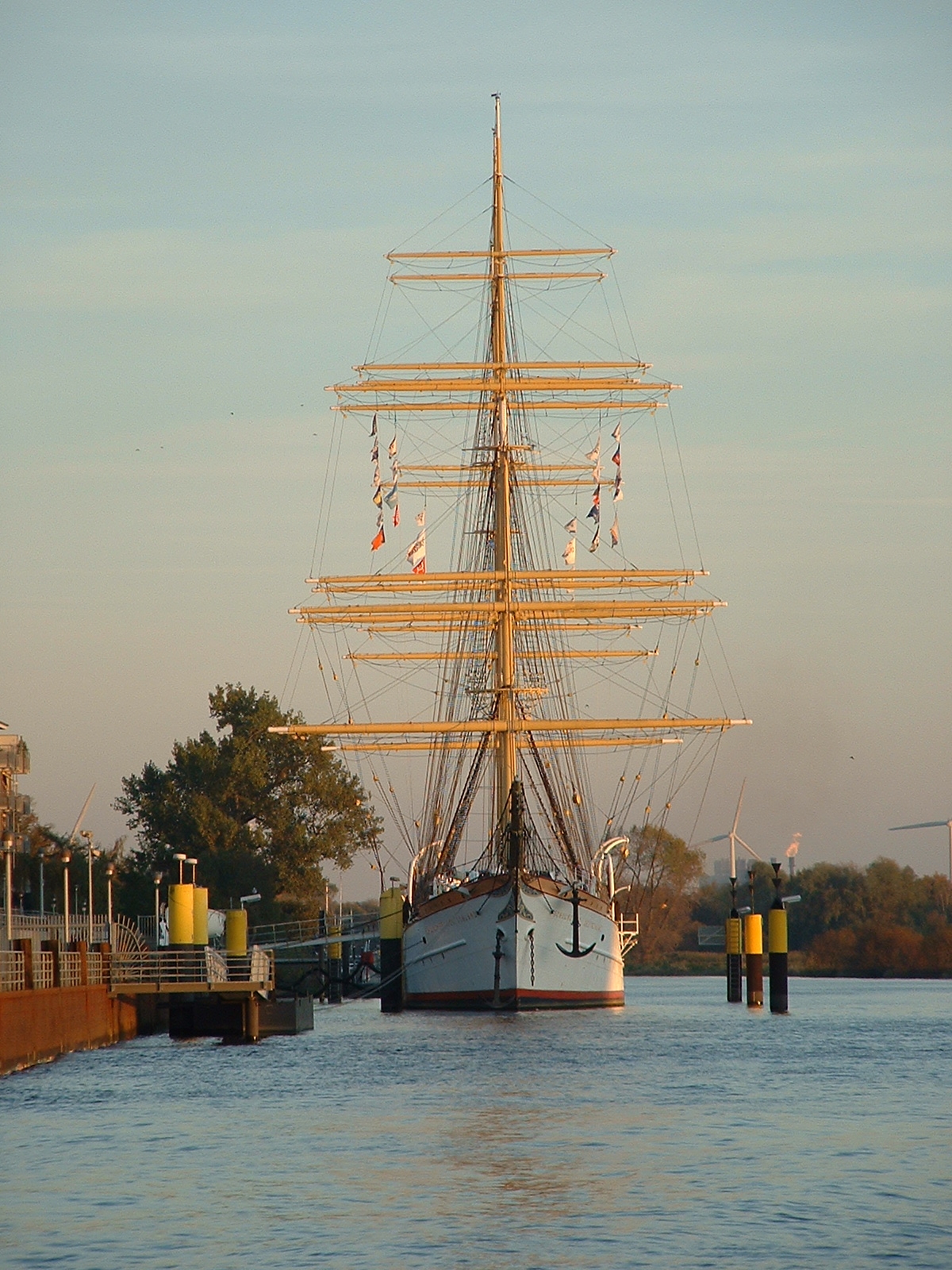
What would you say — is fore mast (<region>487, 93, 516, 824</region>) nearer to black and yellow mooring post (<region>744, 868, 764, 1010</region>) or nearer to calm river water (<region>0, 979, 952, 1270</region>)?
black and yellow mooring post (<region>744, 868, 764, 1010</region>)

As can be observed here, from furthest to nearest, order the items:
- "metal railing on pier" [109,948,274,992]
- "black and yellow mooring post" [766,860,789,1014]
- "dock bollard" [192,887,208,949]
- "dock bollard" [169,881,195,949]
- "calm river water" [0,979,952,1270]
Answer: "black and yellow mooring post" [766,860,789,1014] → "dock bollard" [192,887,208,949] → "dock bollard" [169,881,195,949] → "metal railing on pier" [109,948,274,992] → "calm river water" [0,979,952,1270]

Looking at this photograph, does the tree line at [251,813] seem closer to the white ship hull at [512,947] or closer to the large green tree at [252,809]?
the large green tree at [252,809]

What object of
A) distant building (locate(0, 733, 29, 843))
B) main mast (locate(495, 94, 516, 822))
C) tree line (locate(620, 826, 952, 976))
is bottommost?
tree line (locate(620, 826, 952, 976))

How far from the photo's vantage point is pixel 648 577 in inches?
2707

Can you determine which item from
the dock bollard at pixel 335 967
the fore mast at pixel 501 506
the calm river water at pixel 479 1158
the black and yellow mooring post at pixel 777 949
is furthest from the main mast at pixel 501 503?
the calm river water at pixel 479 1158

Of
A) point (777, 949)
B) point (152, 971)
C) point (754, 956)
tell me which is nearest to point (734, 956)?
point (754, 956)

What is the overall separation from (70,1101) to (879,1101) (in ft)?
43.0

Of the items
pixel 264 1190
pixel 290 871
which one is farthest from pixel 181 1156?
pixel 290 871

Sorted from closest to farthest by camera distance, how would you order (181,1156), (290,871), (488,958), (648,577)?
(181,1156) < (488,958) < (648,577) < (290,871)

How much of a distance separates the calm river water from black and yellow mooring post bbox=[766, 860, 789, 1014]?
453 inches

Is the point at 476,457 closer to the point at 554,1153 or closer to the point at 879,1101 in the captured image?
the point at 879,1101

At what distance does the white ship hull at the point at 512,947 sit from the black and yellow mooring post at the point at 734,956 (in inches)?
422

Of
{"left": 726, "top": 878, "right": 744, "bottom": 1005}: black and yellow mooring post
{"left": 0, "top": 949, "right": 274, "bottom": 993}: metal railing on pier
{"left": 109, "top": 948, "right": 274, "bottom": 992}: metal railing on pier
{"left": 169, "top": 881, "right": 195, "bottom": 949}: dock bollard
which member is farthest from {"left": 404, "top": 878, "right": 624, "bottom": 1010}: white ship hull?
{"left": 169, "top": 881, "right": 195, "bottom": 949}: dock bollard

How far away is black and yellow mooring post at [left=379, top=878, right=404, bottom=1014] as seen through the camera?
66.9m
